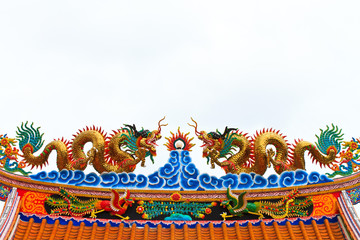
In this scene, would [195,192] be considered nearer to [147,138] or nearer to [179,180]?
[179,180]

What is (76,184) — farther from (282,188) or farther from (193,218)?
(282,188)

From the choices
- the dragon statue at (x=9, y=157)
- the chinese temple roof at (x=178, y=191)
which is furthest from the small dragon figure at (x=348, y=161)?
the dragon statue at (x=9, y=157)

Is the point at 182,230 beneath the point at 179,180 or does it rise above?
beneath

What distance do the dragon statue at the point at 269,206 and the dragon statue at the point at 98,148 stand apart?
157 cm

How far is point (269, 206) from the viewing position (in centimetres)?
685

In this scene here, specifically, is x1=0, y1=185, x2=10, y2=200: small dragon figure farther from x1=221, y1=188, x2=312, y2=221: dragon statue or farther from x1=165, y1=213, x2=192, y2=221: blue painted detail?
x1=221, y1=188, x2=312, y2=221: dragon statue

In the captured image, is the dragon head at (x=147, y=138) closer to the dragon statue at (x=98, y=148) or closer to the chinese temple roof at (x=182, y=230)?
the dragon statue at (x=98, y=148)

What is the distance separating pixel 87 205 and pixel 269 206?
2771 millimetres

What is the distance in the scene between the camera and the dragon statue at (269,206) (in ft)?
22.3

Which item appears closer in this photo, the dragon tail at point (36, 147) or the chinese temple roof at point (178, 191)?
the chinese temple roof at point (178, 191)

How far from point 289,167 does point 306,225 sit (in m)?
1.14

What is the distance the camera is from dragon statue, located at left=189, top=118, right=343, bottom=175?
736cm

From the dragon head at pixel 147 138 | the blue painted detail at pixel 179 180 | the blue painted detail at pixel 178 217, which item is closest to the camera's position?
the blue painted detail at pixel 178 217

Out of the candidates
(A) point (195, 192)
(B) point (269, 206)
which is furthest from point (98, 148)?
(B) point (269, 206)
